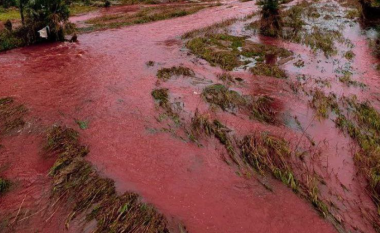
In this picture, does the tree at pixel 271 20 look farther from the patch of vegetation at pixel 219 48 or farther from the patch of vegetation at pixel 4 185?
the patch of vegetation at pixel 4 185

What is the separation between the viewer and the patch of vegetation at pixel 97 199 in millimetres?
5797

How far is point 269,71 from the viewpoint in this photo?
1343 cm

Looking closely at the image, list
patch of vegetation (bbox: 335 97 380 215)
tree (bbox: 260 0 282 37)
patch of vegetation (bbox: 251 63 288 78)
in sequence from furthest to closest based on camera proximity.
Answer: tree (bbox: 260 0 282 37)
patch of vegetation (bbox: 251 63 288 78)
patch of vegetation (bbox: 335 97 380 215)

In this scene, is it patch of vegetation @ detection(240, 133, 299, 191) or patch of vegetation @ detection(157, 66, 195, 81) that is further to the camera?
patch of vegetation @ detection(157, 66, 195, 81)

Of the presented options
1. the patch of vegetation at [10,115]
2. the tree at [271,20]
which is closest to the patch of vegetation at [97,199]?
the patch of vegetation at [10,115]

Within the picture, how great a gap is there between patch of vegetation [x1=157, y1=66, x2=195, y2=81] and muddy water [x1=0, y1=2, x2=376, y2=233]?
1.33ft

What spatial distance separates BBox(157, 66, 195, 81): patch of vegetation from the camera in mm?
13172

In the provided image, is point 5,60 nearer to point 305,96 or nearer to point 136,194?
point 136,194

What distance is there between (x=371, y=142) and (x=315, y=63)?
7.17m

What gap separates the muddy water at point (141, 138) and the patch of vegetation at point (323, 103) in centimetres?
85

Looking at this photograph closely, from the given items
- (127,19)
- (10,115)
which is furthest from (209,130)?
(127,19)

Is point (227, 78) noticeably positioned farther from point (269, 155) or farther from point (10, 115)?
point (10, 115)

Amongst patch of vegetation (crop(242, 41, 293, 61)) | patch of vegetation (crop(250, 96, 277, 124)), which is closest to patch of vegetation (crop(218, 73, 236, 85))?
patch of vegetation (crop(250, 96, 277, 124))

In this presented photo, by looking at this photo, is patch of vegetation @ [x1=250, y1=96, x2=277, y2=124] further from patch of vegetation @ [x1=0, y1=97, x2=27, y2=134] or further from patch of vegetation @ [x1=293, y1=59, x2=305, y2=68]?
patch of vegetation @ [x1=0, y1=97, x2=27, y2=134]
